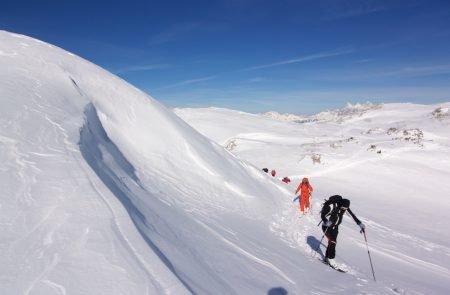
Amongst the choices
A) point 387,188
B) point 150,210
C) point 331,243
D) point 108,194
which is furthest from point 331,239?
point 387,188

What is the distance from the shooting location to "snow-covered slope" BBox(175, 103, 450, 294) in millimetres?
10070

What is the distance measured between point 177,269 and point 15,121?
514 cm

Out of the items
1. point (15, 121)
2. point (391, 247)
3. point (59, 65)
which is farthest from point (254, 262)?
point (59, 65)

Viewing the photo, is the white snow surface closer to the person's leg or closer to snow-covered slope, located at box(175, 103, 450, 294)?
snow-covered slope, located at box(175, 103, 450, 294)

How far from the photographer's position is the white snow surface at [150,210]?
12.7 feet

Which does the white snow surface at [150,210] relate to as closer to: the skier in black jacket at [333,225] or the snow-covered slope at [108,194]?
Answer: the snow-covered slope at [108,194]

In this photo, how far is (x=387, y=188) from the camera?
21.6m

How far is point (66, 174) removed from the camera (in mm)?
5672

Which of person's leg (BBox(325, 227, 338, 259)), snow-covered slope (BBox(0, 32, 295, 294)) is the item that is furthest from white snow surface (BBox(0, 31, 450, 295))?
person's leg (BBox(325, 227, 338, 259))

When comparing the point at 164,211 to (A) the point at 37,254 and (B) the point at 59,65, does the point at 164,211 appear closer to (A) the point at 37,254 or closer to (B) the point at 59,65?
(A) the point at 37,254

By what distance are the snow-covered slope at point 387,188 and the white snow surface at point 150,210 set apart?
107 mm

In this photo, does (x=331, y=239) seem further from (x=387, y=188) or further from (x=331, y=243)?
(x=387, y=188)

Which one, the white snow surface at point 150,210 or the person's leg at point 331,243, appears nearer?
the white snow surface at point 150,210

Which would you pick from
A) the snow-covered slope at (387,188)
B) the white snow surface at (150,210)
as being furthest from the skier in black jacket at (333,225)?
the snow-covered slope at (387,188)
